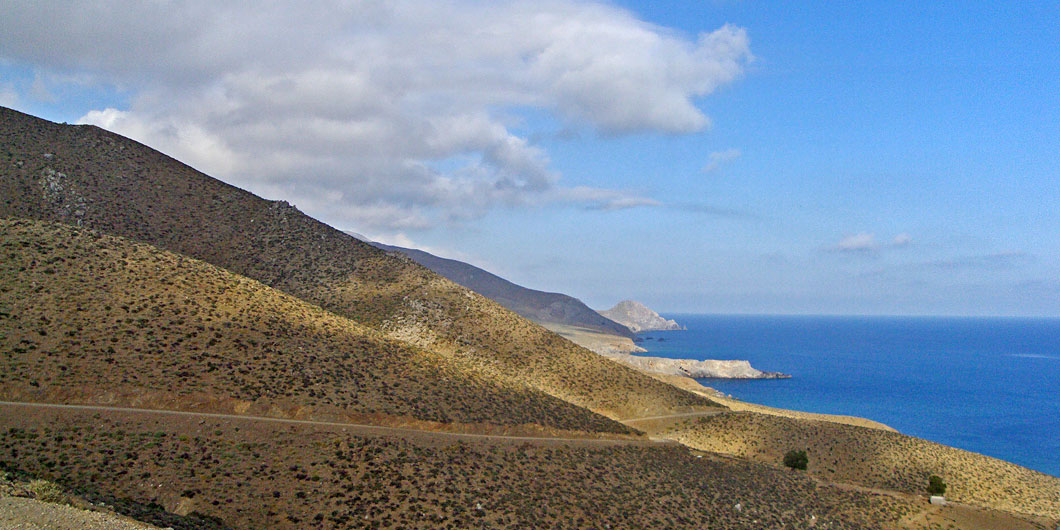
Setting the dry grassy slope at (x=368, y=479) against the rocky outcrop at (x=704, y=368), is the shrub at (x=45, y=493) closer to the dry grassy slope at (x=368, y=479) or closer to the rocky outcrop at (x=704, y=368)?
the dry grassy slope at (x=368, y=479)

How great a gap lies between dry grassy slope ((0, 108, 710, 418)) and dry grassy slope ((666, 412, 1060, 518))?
517cm

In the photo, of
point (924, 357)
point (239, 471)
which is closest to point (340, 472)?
point (239, 471)

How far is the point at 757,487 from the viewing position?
3300 centimetres

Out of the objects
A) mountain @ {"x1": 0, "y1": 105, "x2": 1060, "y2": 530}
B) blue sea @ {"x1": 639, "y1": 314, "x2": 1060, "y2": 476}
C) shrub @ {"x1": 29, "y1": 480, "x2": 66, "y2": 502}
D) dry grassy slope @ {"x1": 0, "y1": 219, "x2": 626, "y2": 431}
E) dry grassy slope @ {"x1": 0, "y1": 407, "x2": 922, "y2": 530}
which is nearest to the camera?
shrub @ {"x1": 29, "y1": 480, "x2": 66, "y2": 502}

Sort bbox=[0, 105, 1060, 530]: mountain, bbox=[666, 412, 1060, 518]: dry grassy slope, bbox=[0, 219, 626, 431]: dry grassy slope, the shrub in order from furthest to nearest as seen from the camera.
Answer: bbox=[666, 412, 1060, 518]: dry grassy slope < bbox=[0, 219, 626, 431]: dry grassy slope < bbox=[0, 105, 1060, 530]: mountain < the shrub

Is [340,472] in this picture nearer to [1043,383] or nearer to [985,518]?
[985,518]

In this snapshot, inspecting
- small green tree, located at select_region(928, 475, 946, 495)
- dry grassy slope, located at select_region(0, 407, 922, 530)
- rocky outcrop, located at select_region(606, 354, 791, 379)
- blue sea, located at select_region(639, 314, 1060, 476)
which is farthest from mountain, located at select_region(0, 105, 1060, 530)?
rocky outcrop, located at select_region(606, 354, 791, 379)

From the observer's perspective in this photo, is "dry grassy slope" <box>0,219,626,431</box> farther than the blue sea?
No

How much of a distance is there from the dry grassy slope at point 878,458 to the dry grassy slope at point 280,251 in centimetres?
517

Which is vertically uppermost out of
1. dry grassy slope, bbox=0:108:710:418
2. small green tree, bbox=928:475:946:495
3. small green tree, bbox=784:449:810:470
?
dry grassy slope, bbox=0:108:710:418

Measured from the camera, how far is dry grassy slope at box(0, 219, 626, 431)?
24328 mm

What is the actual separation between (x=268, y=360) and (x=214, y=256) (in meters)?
24.4

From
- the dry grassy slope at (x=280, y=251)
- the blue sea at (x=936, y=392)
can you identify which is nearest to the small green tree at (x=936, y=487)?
the dry grassy slope at (x=280, y=251)

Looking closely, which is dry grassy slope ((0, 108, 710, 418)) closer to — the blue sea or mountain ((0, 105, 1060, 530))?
mountain ((0, 105, 1060, 530))
